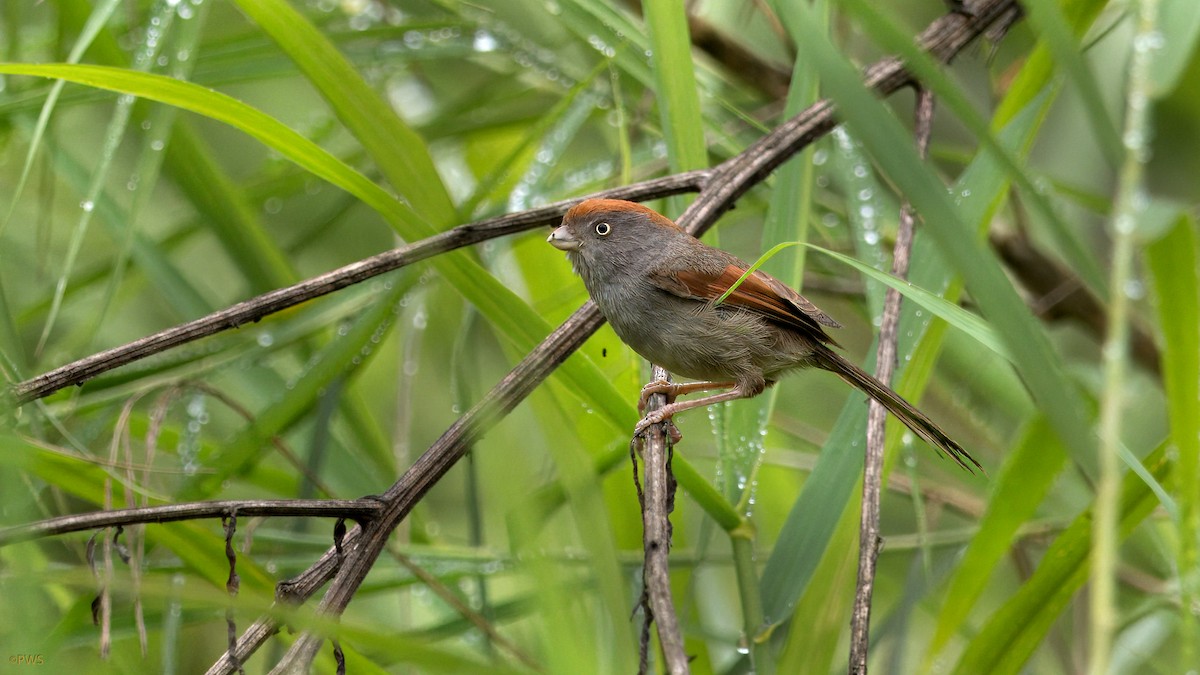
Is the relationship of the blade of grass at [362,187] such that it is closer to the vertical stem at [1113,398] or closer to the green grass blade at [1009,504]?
the green grass blade at [1009,504]

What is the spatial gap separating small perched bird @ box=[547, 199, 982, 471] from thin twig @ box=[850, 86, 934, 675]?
0.18 meters

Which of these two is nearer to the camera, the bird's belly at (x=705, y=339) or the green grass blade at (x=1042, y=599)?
the green grass blade at (x=1042, y=599)

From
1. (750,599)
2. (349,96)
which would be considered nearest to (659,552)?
(750,599)

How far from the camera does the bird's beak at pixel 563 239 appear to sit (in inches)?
112

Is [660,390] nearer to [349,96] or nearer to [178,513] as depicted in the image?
[349,96]

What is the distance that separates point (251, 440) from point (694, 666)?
131cm

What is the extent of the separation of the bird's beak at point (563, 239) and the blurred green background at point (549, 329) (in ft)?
0.77

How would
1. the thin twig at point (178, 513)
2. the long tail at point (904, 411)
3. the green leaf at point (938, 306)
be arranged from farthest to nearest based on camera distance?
the long tail at point (904, 411)
the green leaf at point (938, 306)
the thin twig at point (178, 513)

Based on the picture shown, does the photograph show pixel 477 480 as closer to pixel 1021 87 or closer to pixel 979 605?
pixel 1021 87

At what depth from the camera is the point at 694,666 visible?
237cm

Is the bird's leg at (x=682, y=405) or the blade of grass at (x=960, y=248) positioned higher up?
the bird's leg at (x=682, y=405)

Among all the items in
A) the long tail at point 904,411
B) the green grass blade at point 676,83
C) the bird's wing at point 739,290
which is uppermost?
the green grass blade at point 676,83

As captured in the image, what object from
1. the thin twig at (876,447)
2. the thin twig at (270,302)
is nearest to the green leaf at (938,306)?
the thin twig at (876,447)

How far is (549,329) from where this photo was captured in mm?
2412
